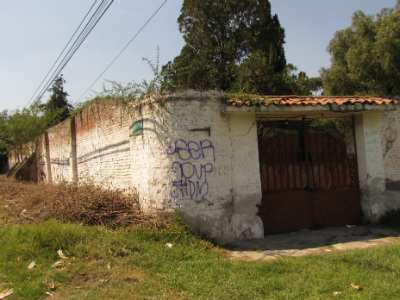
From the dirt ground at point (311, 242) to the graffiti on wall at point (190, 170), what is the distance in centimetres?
120

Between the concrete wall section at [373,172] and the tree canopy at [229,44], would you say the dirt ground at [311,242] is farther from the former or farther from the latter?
the tree canopy at [229,44]

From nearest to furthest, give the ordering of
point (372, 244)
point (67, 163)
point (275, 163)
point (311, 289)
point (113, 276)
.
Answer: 1. point (311, 289)
2. point (113, 276)
3. point (372, 244)
4. point (275, 163)
5. point (67, 163)

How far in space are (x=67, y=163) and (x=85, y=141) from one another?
260 centimetres

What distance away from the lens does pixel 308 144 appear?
7.77 meters

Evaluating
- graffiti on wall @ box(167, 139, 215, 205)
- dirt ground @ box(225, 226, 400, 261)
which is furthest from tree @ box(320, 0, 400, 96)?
graffiti on wall @ box(167, 139, 215, 205)

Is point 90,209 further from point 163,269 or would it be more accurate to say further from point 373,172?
point 373,172

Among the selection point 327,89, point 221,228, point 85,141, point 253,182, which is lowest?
point 221,228

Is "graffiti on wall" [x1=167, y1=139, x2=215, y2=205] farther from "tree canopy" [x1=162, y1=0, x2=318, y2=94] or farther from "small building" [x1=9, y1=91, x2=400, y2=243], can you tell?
"tree canopy" [x1=162, y1=0, x2=318, y2=94]

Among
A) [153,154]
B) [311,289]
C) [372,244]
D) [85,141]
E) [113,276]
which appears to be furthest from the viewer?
[85,141]

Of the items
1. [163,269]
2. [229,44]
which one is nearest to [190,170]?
[163,269]

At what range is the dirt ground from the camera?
5859mm

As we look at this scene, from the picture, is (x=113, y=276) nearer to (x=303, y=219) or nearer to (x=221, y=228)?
(x=221, y=228)

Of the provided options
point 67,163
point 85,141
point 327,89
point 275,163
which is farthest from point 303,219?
point 327,89

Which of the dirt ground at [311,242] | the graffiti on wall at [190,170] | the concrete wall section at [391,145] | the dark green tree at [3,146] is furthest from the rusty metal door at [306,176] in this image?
the dark green tree at [3,146]
